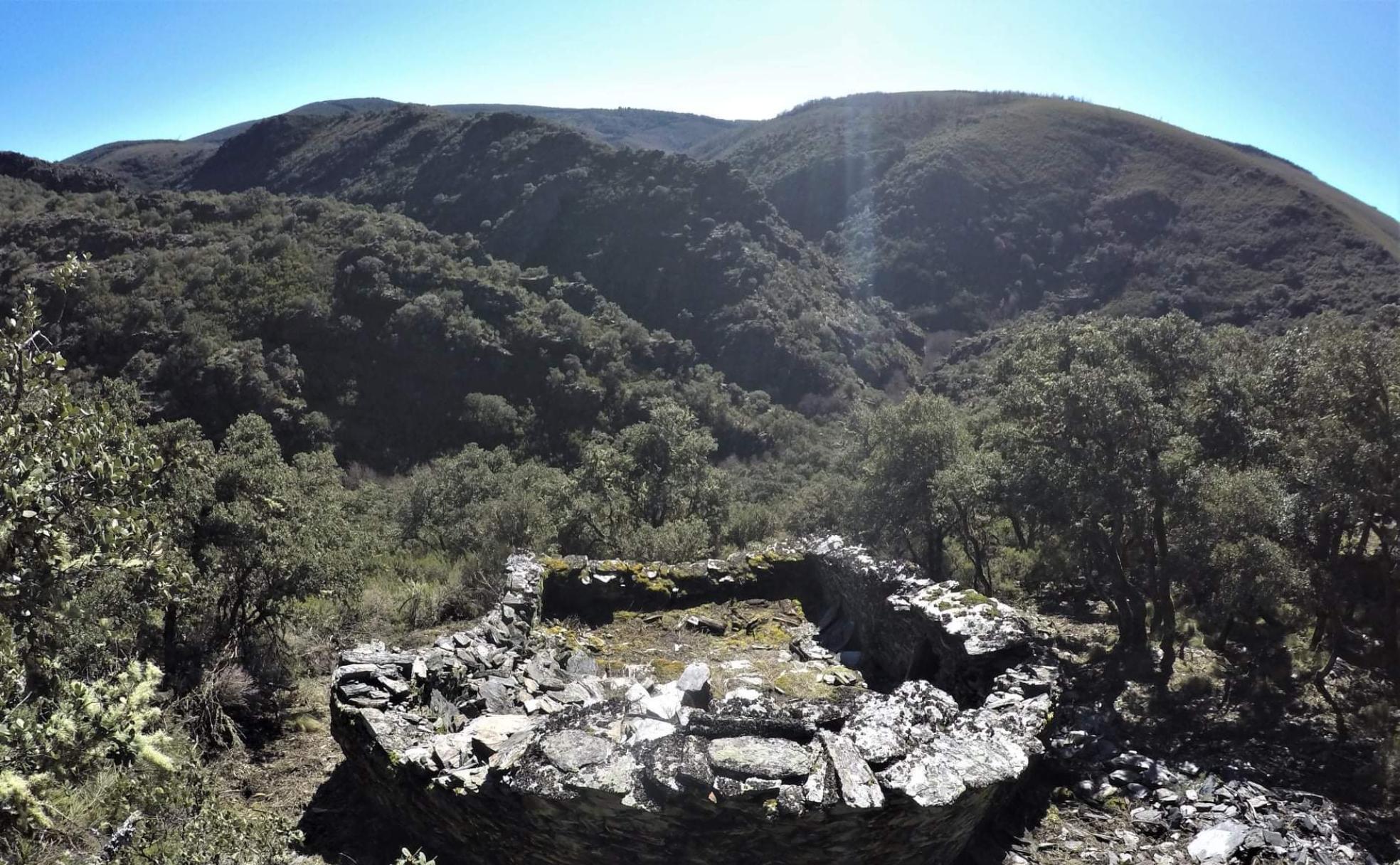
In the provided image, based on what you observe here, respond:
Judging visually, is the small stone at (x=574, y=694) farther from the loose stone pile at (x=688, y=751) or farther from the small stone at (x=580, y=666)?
the small stone at (x=580, y=666)

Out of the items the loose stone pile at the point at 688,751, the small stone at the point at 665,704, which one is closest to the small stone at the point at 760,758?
the loose stone pile at the point at 688,751

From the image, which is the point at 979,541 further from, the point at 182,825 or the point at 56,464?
the point at 56,464

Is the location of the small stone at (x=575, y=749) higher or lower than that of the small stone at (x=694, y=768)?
lower

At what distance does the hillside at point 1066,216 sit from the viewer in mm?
50125

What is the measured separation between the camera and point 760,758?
15.9ft

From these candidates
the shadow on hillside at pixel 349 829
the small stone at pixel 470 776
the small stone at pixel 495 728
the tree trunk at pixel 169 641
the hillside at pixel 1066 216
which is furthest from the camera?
the hillside at pixel 1066 216

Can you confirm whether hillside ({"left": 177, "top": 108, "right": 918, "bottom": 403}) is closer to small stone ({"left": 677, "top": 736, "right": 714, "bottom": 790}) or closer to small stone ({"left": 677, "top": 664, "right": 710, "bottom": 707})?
small stone ({"left": 677, "top": 664, "right": 710, "bottom": 707})

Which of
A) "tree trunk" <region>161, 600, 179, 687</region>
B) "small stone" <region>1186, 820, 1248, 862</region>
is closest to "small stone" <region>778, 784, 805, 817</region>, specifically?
"small stone" <region>1186, 820, 1248, 862</region>

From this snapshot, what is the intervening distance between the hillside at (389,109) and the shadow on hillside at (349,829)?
74.9 metres

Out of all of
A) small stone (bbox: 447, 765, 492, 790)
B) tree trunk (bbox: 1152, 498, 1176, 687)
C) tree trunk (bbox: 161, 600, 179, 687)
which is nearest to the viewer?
small stone (bbox: 447, 765, 492, 790)

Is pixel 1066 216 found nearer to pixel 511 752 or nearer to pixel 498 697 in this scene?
pixel 498 697

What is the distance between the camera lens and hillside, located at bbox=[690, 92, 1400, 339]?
164 ft

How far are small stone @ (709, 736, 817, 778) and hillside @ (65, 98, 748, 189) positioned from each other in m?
76.1

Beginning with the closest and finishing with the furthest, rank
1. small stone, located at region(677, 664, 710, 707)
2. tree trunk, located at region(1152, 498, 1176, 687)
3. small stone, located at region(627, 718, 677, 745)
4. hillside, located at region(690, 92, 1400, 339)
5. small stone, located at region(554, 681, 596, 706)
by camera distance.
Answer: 1. small stone, located at region(627, 718, 677, 745)
2. small stone, located at region(677, 664, 710, 707)
3. small stone, located at region(554, 681, 596, 706)
4. tree trunk, located at region(1152, 498, 1176, 687)
5. hillside, located at region(690, 92, 1400, 339)
